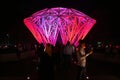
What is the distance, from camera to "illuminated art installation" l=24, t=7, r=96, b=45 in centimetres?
2645

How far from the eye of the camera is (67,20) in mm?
27969

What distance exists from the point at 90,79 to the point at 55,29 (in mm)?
10487

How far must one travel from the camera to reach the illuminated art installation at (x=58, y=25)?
86.8 feet

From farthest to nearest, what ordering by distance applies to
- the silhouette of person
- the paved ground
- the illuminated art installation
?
1. the illuminated art installation
2. the paved ground
3. the silhouette of person

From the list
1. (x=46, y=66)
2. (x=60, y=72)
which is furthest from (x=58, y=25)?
(x=46, y=66)

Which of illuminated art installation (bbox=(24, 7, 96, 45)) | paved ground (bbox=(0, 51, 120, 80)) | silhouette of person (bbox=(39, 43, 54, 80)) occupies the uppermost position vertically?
illuminated art installation (bbox=(24, 7, 96, 45))

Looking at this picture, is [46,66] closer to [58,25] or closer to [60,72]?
[60,72]

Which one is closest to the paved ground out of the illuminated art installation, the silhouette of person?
the illuminated art installation

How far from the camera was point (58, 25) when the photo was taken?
90.1 ft

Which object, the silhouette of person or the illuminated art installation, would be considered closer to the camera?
the silhouette of person

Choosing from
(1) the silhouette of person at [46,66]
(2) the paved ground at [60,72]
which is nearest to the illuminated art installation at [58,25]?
(2) the paved ground at [60,72]

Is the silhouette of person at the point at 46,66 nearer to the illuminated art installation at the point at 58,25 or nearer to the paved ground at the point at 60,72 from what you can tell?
the paved ground at the point at 60,72

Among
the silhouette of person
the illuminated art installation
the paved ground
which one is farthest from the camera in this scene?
the illuminated art installation

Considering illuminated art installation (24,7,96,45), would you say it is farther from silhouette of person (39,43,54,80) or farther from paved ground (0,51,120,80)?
silhouette of person (39,43,54,80)
